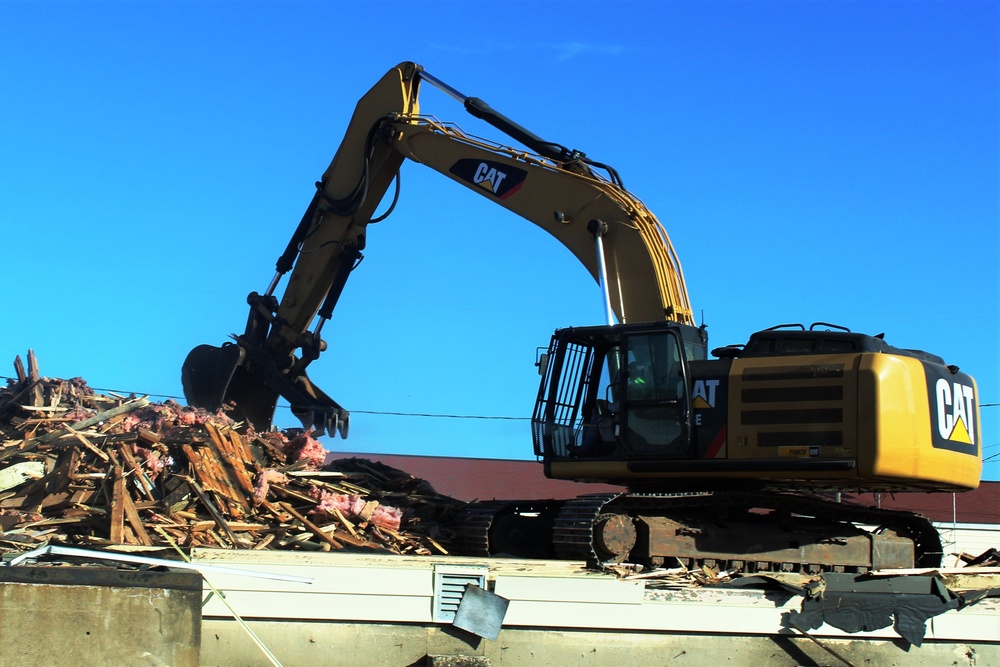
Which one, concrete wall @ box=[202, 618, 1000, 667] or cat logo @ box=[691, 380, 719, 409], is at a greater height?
cat logo @ box=[691, 380, 719, 409]

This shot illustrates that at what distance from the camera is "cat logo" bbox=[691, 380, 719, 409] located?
979cm

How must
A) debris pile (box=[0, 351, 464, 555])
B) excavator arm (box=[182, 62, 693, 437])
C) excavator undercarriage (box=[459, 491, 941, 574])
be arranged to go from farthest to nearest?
excavator arm (box=[182, 62, 693, 437]), excavator undercarriage (box=[459, 491, 941, 574]), debris pile (box=[0, 351, 464, 555])

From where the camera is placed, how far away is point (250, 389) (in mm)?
14492

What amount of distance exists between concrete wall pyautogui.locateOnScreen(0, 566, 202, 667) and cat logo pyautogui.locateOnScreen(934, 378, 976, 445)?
6368mm

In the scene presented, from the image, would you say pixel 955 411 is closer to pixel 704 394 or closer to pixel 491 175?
pixel 704 394

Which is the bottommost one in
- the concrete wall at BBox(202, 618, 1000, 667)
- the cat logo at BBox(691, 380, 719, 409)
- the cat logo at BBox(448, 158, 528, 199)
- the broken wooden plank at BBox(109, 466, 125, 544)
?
the concrete wall at BBox(202, 618, 1000, 667)

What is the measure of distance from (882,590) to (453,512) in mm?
4593

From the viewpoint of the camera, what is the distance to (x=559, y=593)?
761cm

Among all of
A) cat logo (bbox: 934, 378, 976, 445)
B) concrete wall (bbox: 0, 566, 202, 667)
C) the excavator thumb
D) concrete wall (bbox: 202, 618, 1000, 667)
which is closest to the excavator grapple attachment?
the excavator thumb

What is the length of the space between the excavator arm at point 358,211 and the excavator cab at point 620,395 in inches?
43.7

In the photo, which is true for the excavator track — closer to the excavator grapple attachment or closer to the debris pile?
the debris pile

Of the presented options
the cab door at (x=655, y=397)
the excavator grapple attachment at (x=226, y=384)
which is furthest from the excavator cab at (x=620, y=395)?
the excavator grapple attachment at (x=226, y=384)

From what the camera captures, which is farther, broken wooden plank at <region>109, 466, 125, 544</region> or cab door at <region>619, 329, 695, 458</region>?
cab door at <region>619, 329, 695, 458</region>

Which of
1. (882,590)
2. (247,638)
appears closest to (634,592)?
(882,590)
